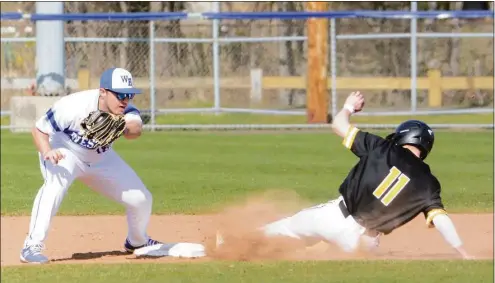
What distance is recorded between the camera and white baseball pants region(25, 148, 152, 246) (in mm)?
8266

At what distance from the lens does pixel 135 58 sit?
22844mm

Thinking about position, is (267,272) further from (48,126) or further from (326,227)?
(48,126)

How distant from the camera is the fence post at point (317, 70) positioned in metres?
20.8

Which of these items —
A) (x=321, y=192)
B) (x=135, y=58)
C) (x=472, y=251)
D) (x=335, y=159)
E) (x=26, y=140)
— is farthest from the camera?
(x=135, y=58)

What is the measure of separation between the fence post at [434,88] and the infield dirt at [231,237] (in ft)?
37.9

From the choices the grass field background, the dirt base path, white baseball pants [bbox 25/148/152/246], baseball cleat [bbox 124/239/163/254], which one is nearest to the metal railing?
the grass field background

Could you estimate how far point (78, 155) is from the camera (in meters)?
8.34

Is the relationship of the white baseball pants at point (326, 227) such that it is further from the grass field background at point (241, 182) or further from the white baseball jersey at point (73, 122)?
the white baseball jersey at point (73, 122)

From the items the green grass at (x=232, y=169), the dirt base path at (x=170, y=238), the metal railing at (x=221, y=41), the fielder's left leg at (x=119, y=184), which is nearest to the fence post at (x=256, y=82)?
the metal railing at (x=221, y=41)

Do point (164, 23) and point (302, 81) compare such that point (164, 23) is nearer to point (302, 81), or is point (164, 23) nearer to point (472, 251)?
point (302, 81)

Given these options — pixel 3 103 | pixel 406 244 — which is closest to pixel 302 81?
pixel 3 103

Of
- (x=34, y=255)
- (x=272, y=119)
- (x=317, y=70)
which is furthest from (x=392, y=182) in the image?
(x=272, y=119)

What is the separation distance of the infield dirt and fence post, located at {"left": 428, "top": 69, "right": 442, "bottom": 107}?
11.5 m

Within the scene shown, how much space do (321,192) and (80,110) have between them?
505 cm
